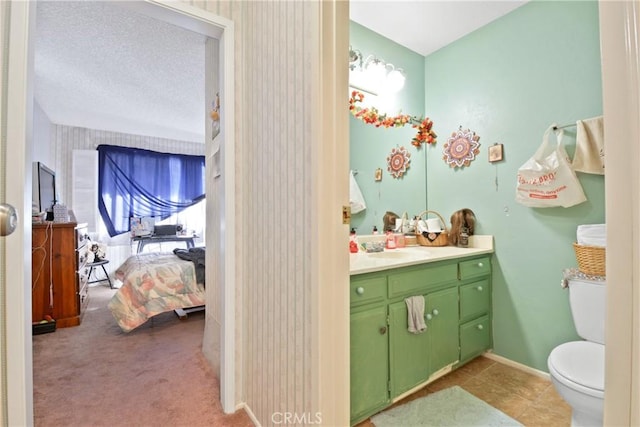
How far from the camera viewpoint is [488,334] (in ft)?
6.98

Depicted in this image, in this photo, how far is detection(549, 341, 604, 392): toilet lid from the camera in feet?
4.25

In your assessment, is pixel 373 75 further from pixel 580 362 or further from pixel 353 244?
pixel 580 362

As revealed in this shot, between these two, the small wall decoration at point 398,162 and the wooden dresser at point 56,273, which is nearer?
the small wall decoration at point 398,162

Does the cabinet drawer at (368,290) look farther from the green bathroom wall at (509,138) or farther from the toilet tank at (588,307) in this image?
the toilet tank at (588,307)

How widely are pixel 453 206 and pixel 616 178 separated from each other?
81.7 inches

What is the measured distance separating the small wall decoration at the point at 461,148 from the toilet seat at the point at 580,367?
4.59ft

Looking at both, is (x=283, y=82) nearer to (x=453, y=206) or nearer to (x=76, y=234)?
(x=453, y=206)

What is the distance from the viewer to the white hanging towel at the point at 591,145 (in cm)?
161

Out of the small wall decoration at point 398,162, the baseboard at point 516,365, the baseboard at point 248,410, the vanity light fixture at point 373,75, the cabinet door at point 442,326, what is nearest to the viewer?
the baseboard at point 248,410

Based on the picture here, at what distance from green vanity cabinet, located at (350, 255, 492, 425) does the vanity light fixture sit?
56.8 inches

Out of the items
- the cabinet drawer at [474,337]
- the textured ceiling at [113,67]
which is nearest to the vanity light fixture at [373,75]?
the textured ceiling at [113,67]

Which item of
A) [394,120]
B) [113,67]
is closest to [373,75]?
[394,120]

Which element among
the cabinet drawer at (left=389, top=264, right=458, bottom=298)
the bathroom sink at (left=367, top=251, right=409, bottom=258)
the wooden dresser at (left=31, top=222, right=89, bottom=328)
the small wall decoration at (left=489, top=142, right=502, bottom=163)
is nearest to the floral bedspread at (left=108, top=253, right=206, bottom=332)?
the wooden dresser at (left=31, top=222, right=89, bottom=328)

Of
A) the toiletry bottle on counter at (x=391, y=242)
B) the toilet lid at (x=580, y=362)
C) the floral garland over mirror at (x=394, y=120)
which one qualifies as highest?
the floral garland over mirror at (x=394, y=120)
